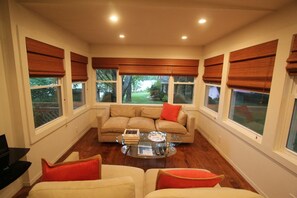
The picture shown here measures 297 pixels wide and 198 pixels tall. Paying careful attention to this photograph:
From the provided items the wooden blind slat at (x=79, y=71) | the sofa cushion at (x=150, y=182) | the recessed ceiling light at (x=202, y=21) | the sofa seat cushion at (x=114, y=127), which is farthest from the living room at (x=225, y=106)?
the sofa cushion at (x=150, y=182)

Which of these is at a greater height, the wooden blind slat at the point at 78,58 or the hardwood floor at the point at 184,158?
the wooden blind slat at the point at 78,58

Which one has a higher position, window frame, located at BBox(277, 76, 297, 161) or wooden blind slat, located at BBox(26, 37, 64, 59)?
wooden blind slat, located at BBox(26, 37, 64, 59)

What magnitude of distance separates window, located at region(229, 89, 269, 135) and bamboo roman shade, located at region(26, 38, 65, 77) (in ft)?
10.8

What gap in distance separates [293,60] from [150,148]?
212 cm

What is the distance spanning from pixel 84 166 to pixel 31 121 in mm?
1396

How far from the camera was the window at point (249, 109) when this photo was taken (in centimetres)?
217

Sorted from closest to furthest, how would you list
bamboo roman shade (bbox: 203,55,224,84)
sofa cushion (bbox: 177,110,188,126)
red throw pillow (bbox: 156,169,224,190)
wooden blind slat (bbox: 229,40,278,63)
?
red throw pillow (bbox: 156,169,224,190) < wooden blind slat (bbox: 229,40,278,63) < bamboo roman shade (bbox: 203,55,224,84) < sofa cushion (bbox: 177,110,188,126)

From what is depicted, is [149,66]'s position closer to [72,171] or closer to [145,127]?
[145,127]

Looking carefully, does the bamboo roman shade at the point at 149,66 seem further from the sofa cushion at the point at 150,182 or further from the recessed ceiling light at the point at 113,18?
the sofa cushion at the point at 150,182

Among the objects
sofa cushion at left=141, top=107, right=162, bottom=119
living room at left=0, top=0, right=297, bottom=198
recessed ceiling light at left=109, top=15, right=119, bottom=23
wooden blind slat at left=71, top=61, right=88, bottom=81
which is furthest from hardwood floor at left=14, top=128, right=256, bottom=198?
recessed ceiling light at left=109, top=15, right=119, bottom=23

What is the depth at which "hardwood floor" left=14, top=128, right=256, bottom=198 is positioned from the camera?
2305 millimetres

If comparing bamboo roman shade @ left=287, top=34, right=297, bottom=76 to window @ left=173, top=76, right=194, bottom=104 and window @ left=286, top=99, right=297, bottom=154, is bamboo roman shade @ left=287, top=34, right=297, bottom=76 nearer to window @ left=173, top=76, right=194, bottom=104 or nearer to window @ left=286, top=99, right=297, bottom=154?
window @ left=286, top=99, right=297, bottom=154

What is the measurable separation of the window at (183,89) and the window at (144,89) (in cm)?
29

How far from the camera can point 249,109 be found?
2471 millimetres
